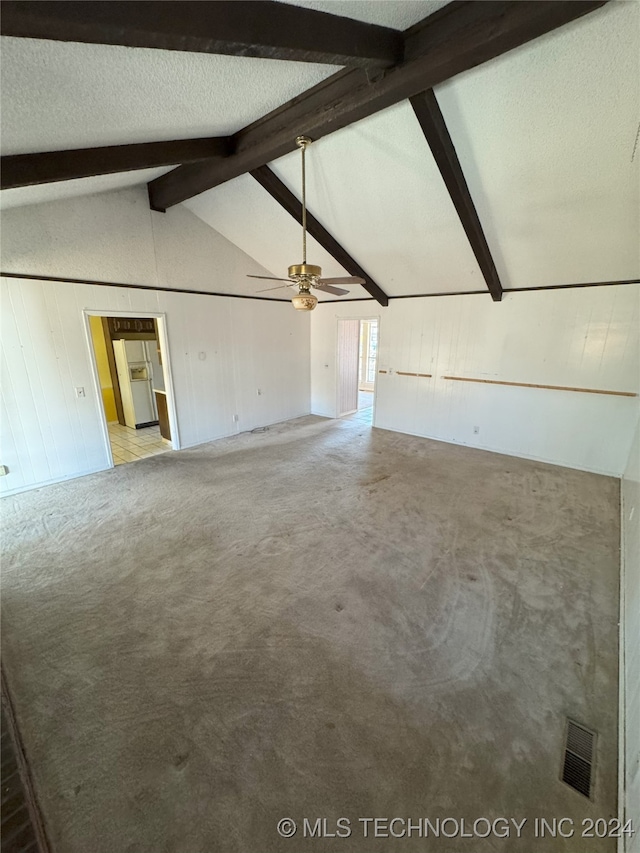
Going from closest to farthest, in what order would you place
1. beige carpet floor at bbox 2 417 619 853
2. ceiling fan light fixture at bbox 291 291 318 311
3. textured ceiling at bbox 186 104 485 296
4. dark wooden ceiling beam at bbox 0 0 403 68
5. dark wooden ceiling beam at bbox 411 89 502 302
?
dark wooden ceiling beam at bbox 0 0 403 68 → beige carpet floor at bbox 2 417 619 853 → dark wooden ceiling beam at bbox 411 89 502 302 → ceiling fan light fixture at bbox 291 291 318 311 → textured ceiling at bbox 186 104 485 296

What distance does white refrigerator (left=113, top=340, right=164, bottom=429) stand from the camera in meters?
6.26

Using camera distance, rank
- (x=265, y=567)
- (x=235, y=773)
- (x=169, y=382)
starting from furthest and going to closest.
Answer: (x=169, y=382) → (x=265, y=567) → (x=235, y=773)

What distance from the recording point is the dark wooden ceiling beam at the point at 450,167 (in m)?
2.53

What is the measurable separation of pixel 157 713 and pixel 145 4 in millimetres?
3169

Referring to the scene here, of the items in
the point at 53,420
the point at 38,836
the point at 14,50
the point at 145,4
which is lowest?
the point at 38,836

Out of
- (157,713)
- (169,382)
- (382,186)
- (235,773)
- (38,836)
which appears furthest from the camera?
(169,382)

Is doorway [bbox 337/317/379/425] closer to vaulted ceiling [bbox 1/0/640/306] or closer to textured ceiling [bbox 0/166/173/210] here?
vaulted ceiling [bbox 1/0/640/306]

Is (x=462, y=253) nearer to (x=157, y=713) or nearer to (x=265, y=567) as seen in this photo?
(x=265, y=567)

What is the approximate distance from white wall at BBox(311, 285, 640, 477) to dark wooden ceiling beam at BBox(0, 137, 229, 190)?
3790 mm

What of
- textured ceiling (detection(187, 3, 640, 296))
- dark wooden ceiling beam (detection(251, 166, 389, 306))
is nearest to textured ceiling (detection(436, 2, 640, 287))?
textured ceiling (detection(187, 3, 640, 296))

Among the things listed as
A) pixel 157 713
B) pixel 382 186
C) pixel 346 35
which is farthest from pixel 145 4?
pixel 157 713

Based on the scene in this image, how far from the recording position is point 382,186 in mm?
3547

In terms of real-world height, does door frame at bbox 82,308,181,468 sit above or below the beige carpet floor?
above

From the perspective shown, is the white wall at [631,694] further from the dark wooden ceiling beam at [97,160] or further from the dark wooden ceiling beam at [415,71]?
the dark wooden ceiling beam at [97,160]
